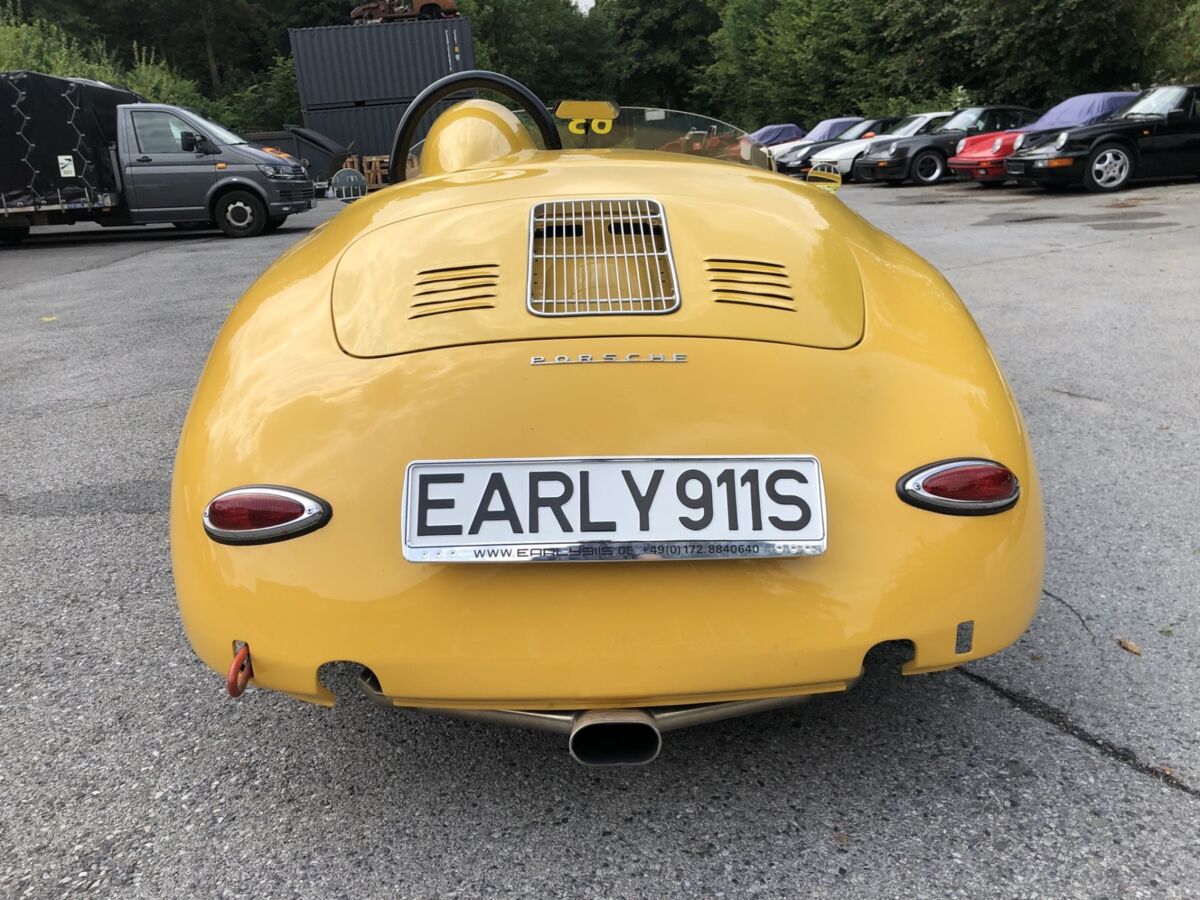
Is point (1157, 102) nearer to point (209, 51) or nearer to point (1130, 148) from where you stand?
point (1130, 148)

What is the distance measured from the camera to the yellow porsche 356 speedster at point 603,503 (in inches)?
59.1

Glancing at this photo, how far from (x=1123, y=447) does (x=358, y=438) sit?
3071 millimetres

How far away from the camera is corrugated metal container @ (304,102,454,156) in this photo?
20.4 meters

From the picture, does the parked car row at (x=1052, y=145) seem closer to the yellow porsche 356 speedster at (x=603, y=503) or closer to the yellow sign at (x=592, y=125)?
the yellow sign at (x=592, y=125)

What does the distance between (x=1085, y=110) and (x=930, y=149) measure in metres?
2.73

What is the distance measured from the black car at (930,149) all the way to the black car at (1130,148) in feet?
12.6

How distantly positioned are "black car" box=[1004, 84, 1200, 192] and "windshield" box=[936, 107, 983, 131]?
4.13m

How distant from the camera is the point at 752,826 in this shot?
1720mm

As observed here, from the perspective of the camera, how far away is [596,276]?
1896 mm

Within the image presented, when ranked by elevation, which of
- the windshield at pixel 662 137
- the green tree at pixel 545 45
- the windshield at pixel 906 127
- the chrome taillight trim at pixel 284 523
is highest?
the green tree at pixel 545 45

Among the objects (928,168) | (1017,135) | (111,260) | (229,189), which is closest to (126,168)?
(229,189)

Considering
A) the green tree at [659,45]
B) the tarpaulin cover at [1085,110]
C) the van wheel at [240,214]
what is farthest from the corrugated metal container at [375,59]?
the green tree at [659,45]

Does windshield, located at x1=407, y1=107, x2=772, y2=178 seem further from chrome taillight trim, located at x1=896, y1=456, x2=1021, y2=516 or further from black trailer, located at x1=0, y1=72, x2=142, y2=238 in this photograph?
black trailer, located at x1=0, y1=72, x2=142, y2=238

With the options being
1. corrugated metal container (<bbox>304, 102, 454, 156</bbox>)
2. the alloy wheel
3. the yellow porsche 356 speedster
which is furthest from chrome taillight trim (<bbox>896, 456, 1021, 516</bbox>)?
corrugated metal container (<bbox>304, 102, 454, 156</bbox>)
